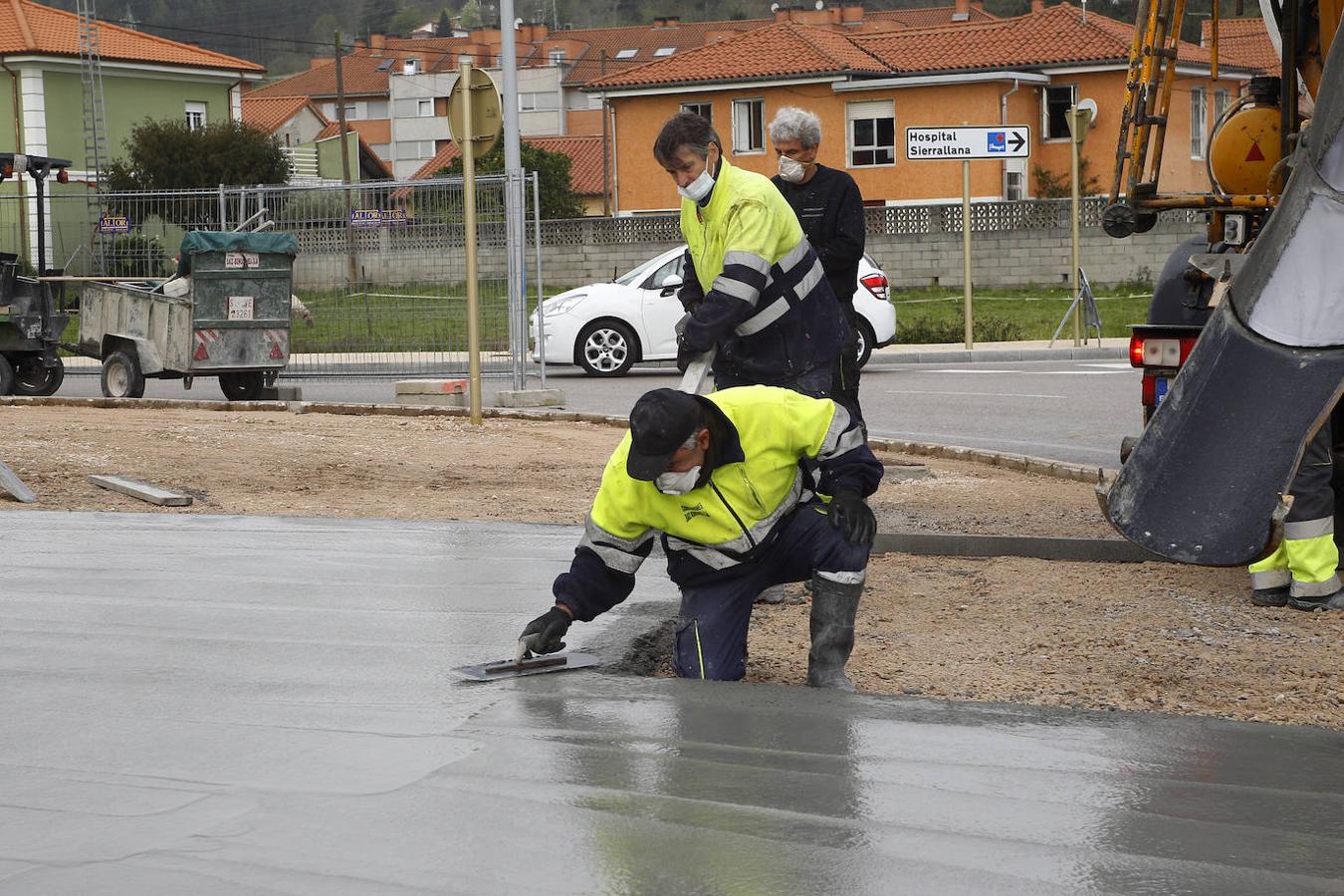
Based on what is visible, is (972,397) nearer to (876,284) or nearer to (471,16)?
(876,284)

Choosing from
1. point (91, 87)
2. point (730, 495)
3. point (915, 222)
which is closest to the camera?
point (730, 495)

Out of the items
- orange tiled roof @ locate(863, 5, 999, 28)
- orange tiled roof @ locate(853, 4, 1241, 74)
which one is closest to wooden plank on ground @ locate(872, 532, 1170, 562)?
orange tiled roof @ locate(853, 4, 1241, 74)

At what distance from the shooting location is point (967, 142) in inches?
783

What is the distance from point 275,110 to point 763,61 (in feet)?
138

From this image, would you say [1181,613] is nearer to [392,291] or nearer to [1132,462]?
[1132,462]

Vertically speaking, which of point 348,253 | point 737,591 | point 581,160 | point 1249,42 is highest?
point 581,160

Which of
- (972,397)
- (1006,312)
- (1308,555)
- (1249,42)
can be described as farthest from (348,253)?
(1006,312)

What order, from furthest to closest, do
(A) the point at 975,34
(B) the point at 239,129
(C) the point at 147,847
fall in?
(A) the point at 975,34 < (B) the point at 239,129 < (C) the point at 147,847

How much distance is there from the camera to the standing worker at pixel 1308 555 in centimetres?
626

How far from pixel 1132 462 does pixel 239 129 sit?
44.0 metres

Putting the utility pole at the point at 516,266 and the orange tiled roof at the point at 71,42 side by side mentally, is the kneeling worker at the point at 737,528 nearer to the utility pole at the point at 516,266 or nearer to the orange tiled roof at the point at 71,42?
the utility pole at the point at 516,266

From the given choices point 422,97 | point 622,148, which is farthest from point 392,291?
point 422,97

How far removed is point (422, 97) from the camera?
10244 cm

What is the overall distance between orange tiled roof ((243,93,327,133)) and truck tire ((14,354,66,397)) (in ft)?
215
